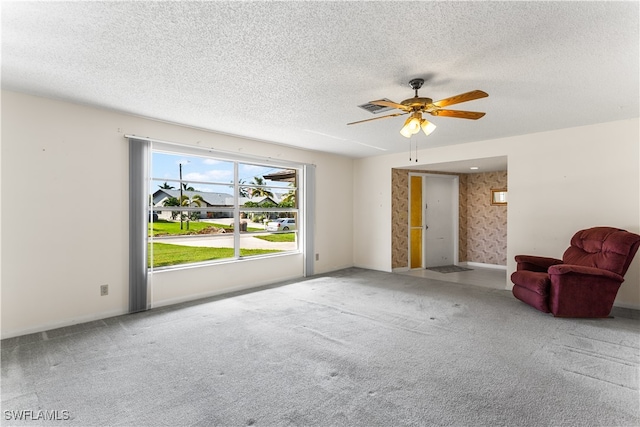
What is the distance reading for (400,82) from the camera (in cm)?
293

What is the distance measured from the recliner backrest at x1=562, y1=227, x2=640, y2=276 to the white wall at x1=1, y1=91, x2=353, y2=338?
209 inches

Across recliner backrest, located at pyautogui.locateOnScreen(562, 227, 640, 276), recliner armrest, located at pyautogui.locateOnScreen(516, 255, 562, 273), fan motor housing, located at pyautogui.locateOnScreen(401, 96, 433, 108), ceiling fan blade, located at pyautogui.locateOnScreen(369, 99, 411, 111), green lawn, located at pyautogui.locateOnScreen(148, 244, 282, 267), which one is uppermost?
fan motor housing, located at pyautogui.locateOnScreen(401, 96, 433, 108)

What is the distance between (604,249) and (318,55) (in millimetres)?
4018

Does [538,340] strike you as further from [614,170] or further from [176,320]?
[176,320]

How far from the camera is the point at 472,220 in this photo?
7.66 metres

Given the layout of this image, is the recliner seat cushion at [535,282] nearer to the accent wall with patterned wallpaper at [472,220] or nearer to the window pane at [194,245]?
the accent wall with patterned wallpaper at [472,220]

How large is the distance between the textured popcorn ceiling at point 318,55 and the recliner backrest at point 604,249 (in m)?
1.50

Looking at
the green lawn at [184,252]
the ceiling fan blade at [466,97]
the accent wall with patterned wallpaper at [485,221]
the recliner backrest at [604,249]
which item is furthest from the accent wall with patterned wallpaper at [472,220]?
the green lawn at [184,252]

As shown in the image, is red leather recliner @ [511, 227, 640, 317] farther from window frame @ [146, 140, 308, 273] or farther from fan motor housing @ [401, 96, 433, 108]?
window frame @ [146, 140, 308, 273]

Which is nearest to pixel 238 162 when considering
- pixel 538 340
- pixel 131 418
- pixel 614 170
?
pixel 131 418

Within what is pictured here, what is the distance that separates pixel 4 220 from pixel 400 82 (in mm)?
4138

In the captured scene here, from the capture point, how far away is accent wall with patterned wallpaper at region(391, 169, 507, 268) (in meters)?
6.75

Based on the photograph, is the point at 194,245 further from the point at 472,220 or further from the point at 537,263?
the point at 537,263

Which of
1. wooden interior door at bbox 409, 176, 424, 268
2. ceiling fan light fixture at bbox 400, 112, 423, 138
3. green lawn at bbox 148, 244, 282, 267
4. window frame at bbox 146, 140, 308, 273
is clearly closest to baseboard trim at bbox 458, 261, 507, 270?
wooden interior door at bbox 409, 176, 424, 268
